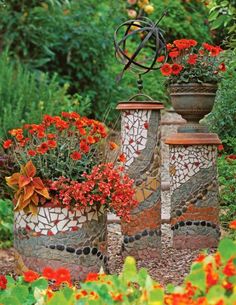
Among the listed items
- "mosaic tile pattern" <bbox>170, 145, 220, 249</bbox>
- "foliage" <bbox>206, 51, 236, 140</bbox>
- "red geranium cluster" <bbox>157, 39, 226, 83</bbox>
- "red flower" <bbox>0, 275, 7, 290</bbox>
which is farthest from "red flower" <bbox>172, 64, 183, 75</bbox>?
"red flower" <bbox>0, 275, 7, 290</bbox>

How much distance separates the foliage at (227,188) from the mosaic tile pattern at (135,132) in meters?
1.15

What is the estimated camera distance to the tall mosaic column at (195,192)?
5781 millimetres

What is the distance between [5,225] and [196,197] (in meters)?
1.57

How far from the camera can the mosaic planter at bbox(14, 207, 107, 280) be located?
15.5ft

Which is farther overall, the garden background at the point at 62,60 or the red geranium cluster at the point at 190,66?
the garden background at the point at 62,60

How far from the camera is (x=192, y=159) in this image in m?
5.78

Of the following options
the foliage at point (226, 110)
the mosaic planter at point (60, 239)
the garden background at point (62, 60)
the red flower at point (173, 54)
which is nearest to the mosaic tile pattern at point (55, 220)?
the mosaic planter at point (60, 239)

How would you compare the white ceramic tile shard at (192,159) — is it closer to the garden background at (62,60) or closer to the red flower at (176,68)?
the red flower at (176,68)

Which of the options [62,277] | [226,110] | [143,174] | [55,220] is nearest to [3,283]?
[62,277]

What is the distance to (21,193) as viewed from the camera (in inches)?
188

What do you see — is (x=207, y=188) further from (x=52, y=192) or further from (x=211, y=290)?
(x=211, y=290)

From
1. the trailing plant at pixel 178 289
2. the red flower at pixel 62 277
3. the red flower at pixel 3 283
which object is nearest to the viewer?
the trailing plant at pixel 178 289

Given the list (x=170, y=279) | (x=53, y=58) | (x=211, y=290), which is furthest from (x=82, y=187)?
(x=53, y=58)

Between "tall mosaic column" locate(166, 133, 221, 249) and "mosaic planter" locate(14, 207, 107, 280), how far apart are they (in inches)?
44.0
